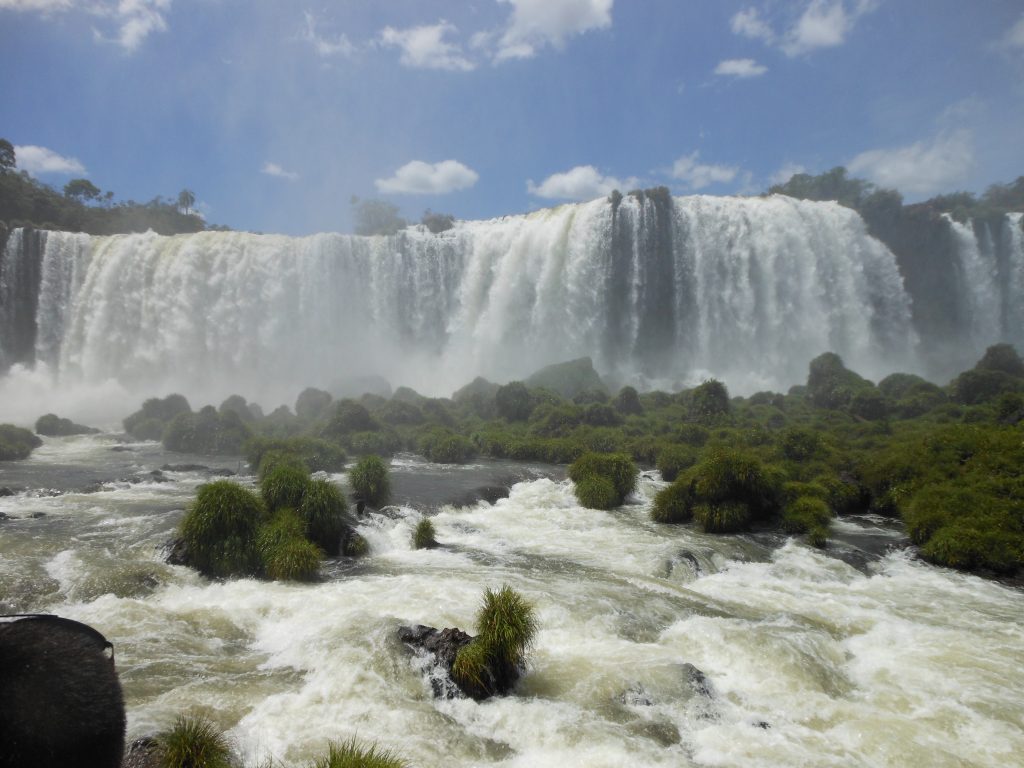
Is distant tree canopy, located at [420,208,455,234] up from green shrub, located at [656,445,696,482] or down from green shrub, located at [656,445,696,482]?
up

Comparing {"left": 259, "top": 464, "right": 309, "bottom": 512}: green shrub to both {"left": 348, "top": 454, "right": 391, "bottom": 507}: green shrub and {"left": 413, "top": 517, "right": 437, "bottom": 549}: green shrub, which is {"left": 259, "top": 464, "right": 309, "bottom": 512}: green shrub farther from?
{"left": 348, "top": 454, "right": 391, "bottom": 507}: green shrub

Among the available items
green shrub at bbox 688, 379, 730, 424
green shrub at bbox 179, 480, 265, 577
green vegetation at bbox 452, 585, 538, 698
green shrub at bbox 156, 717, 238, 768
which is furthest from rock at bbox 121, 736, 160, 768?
green shrub at bbox 688, 379, 730, 424

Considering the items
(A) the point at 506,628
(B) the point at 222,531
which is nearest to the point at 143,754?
(A) the point at 506,628

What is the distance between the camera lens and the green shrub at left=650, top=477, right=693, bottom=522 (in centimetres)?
1744

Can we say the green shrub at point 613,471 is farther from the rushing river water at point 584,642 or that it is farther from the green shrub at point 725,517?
the green shrub at point 725,517

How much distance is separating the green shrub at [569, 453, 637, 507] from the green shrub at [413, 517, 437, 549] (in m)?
6.67

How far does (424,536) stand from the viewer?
1524 cm

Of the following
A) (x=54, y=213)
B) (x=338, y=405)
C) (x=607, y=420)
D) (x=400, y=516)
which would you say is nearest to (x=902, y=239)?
(x=607, y=420)

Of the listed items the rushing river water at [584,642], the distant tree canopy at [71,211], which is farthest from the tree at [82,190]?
the rushing river water at [584,642]

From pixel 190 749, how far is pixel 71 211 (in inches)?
3100

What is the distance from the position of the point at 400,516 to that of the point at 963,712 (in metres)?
13.0

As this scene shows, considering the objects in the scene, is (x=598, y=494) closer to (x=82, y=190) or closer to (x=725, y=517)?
(x=725, y=517)

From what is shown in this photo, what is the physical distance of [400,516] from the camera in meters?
17.0

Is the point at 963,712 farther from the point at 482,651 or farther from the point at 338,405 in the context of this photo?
the point at 338,405
